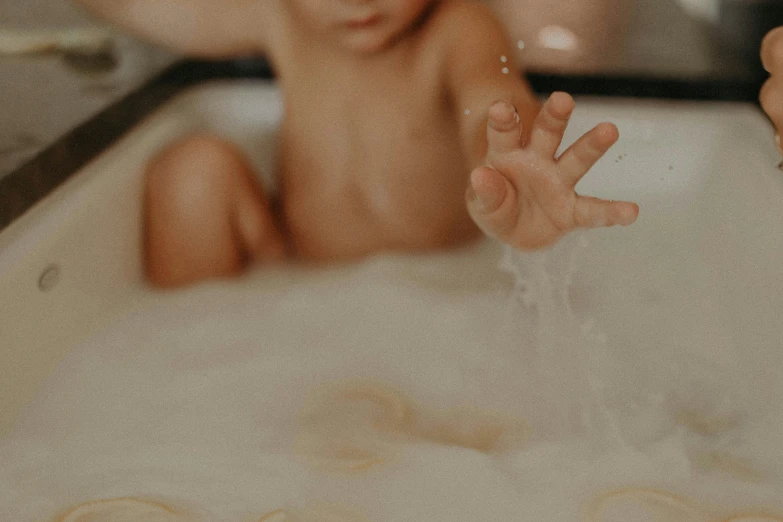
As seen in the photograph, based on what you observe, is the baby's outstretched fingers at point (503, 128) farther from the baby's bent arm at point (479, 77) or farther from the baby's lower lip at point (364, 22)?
the baby's lower lip at point (364, 22)

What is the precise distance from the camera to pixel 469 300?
3.29 feet

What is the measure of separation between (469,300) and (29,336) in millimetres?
577

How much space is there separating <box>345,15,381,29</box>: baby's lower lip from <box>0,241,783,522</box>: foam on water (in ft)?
1.13

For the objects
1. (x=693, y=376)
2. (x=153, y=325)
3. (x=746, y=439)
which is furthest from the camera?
(x=153, y=325)

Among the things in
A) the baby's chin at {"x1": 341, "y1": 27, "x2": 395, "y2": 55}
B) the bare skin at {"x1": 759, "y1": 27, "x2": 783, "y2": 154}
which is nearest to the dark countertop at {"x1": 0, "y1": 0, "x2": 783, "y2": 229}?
the baby's chin at {"x1": 341, "y1": 27, "x2": 395, "y2": 55}

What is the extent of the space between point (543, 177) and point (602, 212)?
59mm

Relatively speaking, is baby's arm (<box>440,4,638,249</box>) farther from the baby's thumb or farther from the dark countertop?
the dark countertop

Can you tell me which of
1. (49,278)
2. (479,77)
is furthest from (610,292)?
(49,278)

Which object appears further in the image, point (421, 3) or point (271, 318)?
point (271, 318)

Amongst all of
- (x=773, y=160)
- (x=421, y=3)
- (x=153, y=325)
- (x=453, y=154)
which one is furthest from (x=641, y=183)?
(x=153, y=325)

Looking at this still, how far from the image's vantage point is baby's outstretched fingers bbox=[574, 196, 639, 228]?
569 mm

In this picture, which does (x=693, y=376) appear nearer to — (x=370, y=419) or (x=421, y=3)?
(x=370, y=419)

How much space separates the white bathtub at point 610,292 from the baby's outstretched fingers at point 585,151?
16 centimetres

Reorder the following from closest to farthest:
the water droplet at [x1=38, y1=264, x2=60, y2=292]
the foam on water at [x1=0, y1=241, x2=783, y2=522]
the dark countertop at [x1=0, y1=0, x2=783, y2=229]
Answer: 1. the foam on water at [x1=0, y1=241, x2=783, y2=522]
2. the water droplet at [x1=38, y1=264, x2=60, y2=292]
3. the dark countertop at [x1=0, y1=0, x2=783, y2=229]
